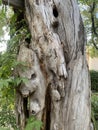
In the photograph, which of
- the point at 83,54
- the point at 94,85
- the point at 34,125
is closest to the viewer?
the point at 34,125

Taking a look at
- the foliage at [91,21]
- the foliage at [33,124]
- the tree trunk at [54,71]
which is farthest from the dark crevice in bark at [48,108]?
the foliage at [91,21]

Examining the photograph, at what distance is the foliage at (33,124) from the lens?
1.89 metres

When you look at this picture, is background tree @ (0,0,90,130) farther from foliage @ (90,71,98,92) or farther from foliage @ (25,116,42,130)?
foliage @ (90,71,98,92)

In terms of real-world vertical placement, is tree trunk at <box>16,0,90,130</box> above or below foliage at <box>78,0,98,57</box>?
below

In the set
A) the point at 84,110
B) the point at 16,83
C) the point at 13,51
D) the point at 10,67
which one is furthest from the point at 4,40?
the point at 84,110

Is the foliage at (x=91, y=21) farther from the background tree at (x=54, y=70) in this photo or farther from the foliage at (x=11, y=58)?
the background tree at (x=54, y=70)

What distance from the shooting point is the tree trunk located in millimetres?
2014

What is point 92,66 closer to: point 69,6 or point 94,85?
point 94,85

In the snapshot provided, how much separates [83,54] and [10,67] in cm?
63

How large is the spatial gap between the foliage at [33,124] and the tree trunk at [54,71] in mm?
47

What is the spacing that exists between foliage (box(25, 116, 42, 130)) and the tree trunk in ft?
0.15

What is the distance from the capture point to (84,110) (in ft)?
6.97

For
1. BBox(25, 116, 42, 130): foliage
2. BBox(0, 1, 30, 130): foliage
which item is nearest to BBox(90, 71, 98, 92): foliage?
BBox(0, 1, 30, 130): foliage

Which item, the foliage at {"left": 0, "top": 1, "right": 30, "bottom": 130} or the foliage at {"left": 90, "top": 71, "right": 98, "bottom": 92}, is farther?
the foliage at {"left": 90, "top": 71, "right": 98, "bottom": 92}
